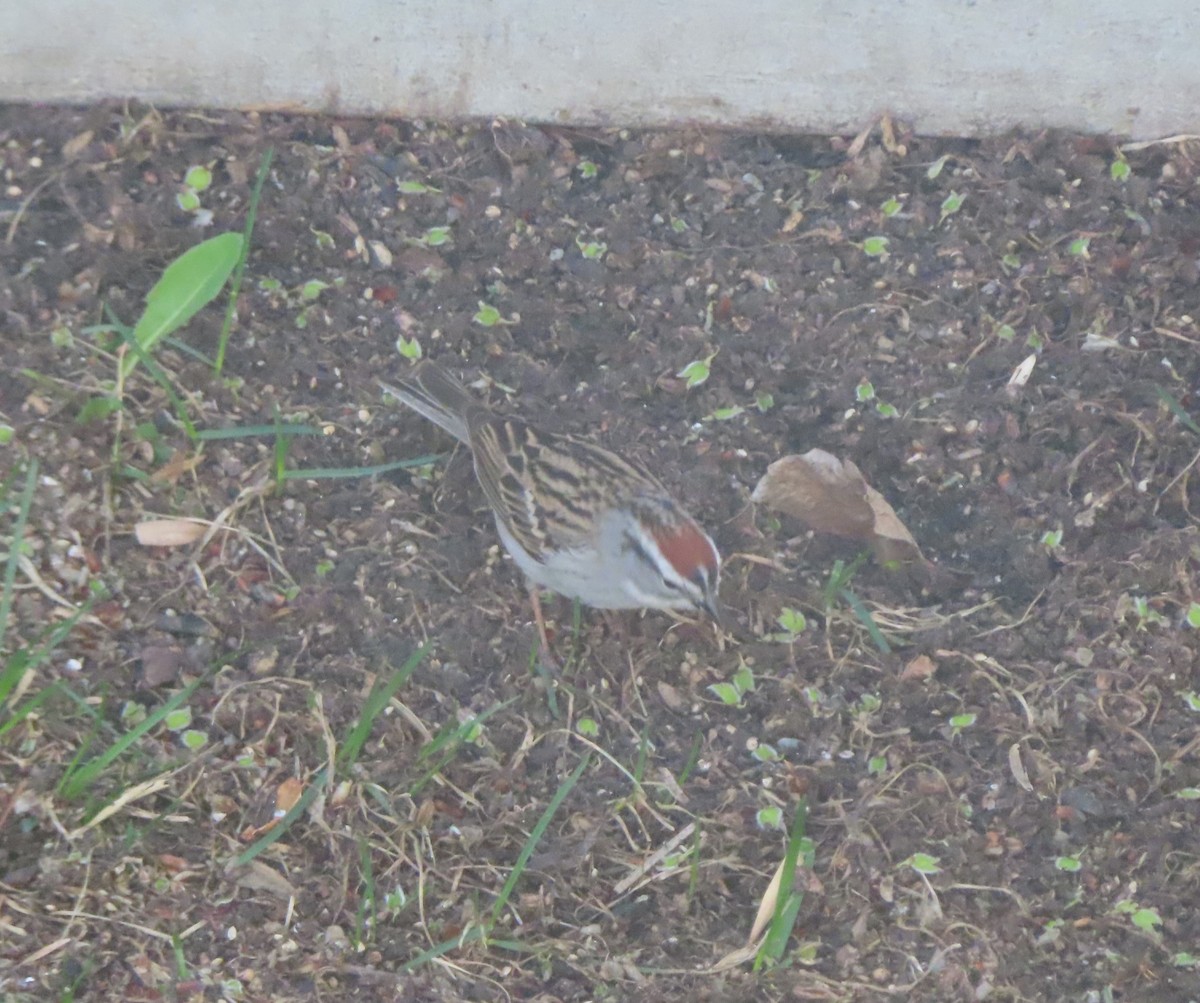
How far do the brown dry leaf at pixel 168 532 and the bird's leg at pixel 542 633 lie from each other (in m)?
0.84

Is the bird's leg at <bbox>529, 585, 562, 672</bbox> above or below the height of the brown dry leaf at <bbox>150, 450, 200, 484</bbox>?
below

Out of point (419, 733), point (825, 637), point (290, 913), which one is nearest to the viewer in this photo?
point (290, 913)

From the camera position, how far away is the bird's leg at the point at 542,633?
331 centimetres

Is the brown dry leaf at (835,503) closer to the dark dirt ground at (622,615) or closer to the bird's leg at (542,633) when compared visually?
the dark dirt ground at (622,615)

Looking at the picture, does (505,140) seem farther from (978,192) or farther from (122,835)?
(122,835)

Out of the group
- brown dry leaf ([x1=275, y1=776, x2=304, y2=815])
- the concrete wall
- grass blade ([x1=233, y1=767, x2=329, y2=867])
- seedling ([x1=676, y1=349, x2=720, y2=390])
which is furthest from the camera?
the concrete wall

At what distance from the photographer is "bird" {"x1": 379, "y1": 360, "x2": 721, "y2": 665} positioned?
3135 mm

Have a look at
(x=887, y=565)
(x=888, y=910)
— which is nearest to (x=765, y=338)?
(x=887, y=565)

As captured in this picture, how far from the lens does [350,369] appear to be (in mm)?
3697

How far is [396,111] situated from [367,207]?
35 cm

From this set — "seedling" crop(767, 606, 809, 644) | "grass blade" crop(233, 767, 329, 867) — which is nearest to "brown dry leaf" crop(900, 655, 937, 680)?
"seedling" crop(767, 606, 809, 644)

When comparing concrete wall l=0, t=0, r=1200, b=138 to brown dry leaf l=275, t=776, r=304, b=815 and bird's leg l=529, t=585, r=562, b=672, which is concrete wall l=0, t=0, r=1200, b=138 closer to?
bird's leg l=529, t=585, r=562, b=672

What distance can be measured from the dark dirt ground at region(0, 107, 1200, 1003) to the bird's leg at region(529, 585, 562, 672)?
5 cm

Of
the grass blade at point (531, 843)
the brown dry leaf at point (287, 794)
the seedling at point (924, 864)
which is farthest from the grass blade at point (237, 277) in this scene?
the seedling at point (924, 864)
